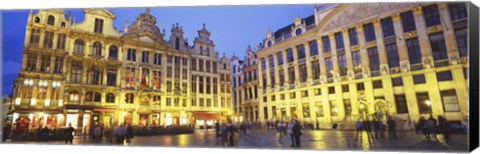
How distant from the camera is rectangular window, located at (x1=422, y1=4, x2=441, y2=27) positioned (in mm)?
10476

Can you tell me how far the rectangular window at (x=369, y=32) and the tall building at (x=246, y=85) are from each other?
18.3 ft

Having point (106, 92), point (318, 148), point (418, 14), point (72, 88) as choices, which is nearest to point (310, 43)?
point (418, 14)

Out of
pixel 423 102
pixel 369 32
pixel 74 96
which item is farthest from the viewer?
pixel 74 96

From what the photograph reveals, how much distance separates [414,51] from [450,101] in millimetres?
2510

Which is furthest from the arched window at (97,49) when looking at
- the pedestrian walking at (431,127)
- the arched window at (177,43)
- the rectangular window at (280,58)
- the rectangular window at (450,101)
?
the rectangular window at (450,101)

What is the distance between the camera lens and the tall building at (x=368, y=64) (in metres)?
9.85

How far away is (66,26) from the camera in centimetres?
1427

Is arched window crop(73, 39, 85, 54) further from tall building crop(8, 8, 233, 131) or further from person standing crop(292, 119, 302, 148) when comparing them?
person standing crop(292, 119, 302, 148)

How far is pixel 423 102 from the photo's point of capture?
404 inches

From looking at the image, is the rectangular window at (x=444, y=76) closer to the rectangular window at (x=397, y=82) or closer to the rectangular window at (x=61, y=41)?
the rectangular window at (x=397, y=82)

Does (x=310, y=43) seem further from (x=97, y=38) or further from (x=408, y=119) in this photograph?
(x=97, y=38)

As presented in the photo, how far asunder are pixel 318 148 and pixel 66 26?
1390 centimetres

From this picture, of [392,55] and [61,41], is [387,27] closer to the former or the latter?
[392,55]

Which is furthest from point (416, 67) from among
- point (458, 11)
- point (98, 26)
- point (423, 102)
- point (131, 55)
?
point (98, 26)
